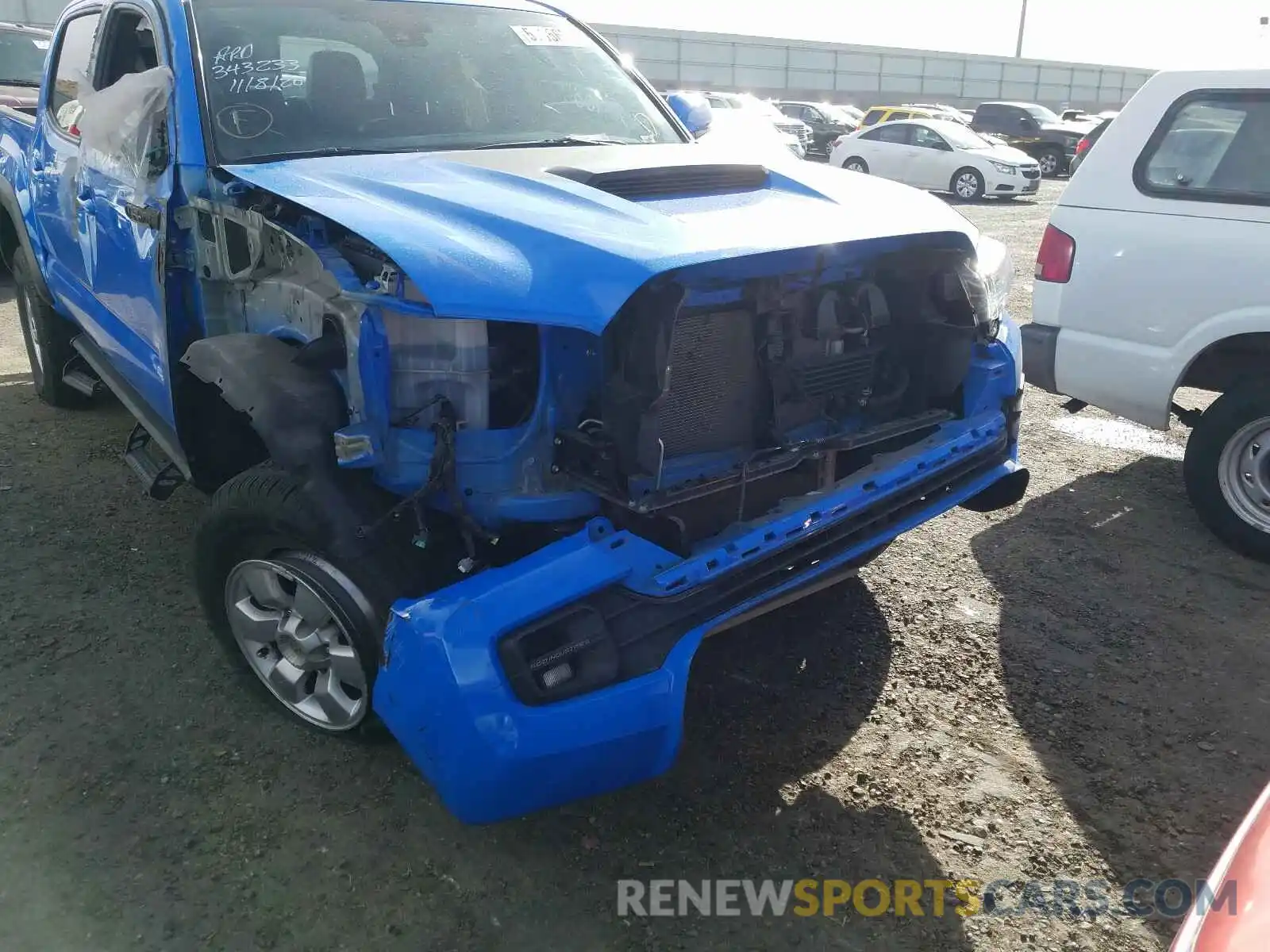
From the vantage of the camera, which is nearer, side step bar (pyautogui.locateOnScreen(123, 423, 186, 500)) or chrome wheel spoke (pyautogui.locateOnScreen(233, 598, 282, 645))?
chrome wheel spoke (pyautogui.locateOnScreen(233, 598, 282, 645))

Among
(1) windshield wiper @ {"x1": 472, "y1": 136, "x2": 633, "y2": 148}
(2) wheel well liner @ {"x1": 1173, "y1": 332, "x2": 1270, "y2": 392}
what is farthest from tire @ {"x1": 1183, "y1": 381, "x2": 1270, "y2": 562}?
(1) windshield wiper @ {"x1": 472, "y1": 136, "x2": 633, "y2": 148}

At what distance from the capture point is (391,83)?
11.4 ft

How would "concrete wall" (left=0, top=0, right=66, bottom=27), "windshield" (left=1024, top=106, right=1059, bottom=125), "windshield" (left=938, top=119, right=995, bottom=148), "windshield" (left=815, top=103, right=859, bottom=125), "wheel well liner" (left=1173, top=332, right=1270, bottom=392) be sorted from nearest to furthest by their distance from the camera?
1. "wheel well liner" (left=1173, top=332, right=1270, bottom=392)
2. "windshield" (left=938, top=119, right=995, bottom=148)
3. "windshield" (left=1024, top=106, right=1059, bottom=125)
4. "windshield" (left=815, top=103, right=859, bottom=125)
5. "concrete wall" (left=0, top=0, right=66, bottom=27)

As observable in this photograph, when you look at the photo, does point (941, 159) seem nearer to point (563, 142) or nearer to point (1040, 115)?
point (1040, 115)

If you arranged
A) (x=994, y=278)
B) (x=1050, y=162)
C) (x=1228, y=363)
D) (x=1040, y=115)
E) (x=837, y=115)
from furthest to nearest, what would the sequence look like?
(x=837, y=115), (x=1040, y=115), (x=1050, y=162), (x=1228, y=363), (x=994, y=278)

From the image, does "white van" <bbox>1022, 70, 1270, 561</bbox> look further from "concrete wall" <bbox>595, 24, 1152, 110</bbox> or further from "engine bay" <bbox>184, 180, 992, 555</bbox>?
"concrete wall" <bbox>595, 24, 1152, 110</bbox>

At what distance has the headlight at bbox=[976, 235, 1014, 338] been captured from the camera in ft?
10.1

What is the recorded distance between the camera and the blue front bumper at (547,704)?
6.95 ft

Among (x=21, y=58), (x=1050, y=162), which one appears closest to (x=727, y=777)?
(x=21, y=58)

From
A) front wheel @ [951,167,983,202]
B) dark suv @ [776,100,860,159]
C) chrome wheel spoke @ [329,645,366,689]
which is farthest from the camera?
dark suv @ [776,100,860,159]

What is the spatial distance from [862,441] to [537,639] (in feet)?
3.66

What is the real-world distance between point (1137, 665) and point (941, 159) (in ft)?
52.5

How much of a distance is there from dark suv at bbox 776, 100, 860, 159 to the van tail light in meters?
22.6

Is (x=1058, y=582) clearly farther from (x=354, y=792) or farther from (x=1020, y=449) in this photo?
(x=354, y=792)
